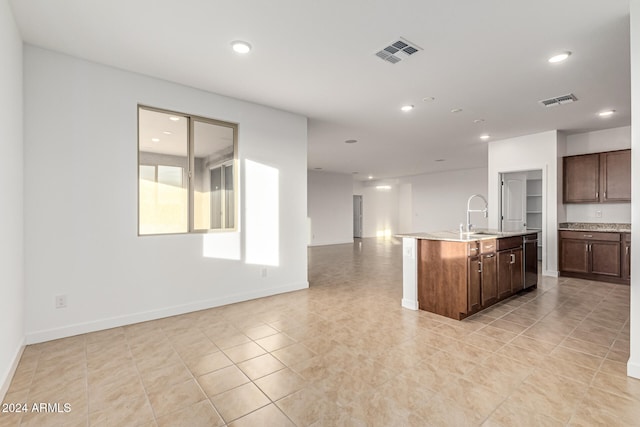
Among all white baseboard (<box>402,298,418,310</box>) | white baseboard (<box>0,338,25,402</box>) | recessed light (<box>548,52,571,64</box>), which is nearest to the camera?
white baseboard (<box>0,338,25,402</box>)

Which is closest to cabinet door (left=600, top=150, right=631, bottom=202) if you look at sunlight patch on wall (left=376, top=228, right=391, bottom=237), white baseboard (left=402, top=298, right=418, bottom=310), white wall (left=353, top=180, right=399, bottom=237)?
white baseboard (left=402, top=298, right=418, bottom=310)

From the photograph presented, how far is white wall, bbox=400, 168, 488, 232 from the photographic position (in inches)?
424

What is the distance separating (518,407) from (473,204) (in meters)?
9.80

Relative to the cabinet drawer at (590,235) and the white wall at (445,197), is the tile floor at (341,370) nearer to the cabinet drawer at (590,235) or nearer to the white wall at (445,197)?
the cabinet drawer at (590,235)

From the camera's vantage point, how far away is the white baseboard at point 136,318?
114 inches

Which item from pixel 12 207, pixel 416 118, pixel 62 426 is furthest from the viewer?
pixel 416 118

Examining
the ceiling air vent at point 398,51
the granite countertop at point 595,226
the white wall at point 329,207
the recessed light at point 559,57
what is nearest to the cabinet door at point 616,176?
the granite countertop at point 595,226

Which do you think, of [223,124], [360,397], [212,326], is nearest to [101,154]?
[223,124]

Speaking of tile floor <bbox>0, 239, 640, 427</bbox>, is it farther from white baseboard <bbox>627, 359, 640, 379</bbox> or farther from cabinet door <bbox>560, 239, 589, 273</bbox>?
cabinet door <bbox>560, 239, 589, 273</bbox>

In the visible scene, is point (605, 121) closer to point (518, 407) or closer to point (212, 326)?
point (518, 407)

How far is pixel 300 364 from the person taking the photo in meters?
2.45

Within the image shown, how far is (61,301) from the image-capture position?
2.97 metres

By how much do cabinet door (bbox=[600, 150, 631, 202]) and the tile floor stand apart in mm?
2618

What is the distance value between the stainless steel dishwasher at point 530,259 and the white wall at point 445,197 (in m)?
5.97
